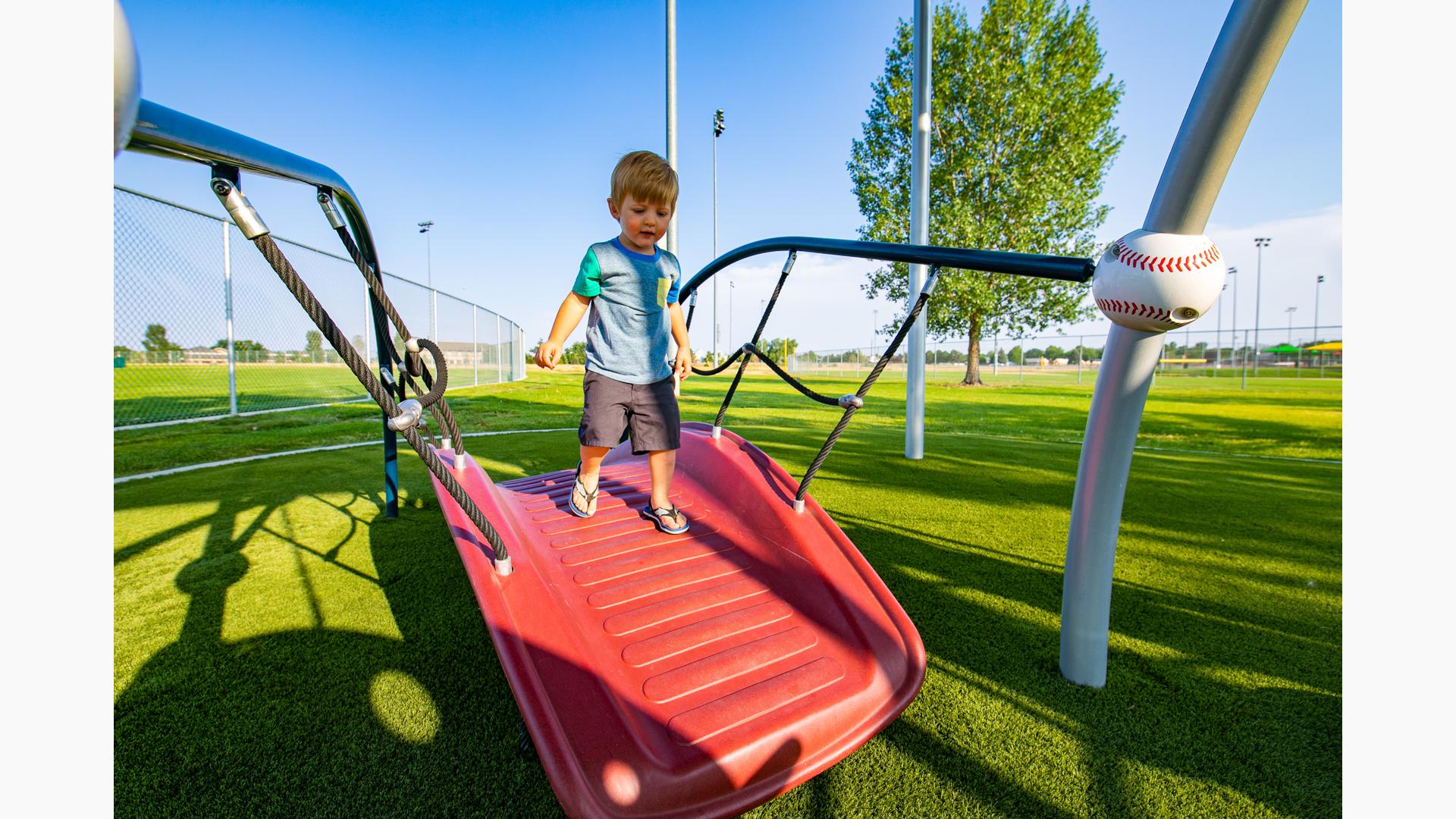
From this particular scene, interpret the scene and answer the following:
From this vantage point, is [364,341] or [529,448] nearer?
[529,448]

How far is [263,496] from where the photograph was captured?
10.8 feet

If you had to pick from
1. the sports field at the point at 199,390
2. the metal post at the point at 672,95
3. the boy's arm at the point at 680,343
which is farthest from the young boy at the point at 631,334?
the sports field at the point at 199,390

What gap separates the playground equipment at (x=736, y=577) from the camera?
106 centimetres

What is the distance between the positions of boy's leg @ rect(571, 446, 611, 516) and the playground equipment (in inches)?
5.4

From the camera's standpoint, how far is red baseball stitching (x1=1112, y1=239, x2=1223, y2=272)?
1131 millimetres

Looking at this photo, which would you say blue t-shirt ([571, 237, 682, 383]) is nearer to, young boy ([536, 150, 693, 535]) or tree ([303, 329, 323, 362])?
young boy ([536, 150, 693, 535])

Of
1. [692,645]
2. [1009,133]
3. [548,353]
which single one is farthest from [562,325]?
[1009,133]

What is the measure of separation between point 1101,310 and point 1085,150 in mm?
18464

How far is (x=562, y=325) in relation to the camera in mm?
2053

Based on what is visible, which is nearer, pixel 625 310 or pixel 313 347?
pixel 625 310

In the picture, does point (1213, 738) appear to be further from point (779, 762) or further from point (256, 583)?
point (256, 583)

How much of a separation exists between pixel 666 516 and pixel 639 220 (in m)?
1.06

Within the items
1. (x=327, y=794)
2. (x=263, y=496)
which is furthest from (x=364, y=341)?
(x=327, y=794)

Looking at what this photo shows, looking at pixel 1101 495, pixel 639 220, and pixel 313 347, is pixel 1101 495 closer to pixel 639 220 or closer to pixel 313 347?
pixel 639 220
